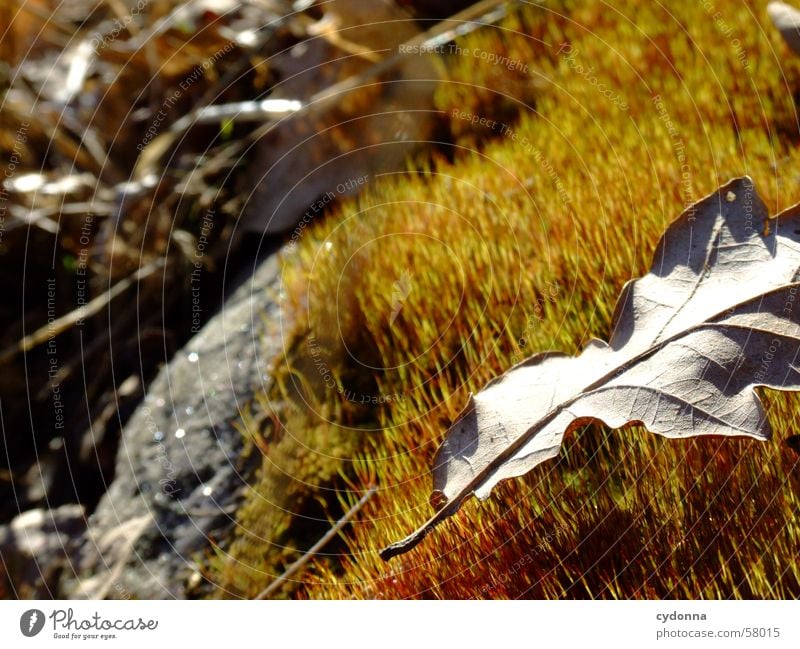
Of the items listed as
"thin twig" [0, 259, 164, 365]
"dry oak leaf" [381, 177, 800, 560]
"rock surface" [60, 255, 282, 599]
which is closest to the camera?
"dry oak leaf" [381, 177, 800, 560]

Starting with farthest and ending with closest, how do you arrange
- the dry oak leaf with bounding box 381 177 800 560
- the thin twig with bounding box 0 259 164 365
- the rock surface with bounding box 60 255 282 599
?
the thin twig with bounding box 0 259 164 365
the rock surface with bounding box 60 255 282 599
the dry oak leaf with bounding box 381 177 800 560

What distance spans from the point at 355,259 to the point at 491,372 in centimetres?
19

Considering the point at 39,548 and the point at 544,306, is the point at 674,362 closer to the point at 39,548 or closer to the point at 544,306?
the point at 544,306

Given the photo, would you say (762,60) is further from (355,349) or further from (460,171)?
(355,349)

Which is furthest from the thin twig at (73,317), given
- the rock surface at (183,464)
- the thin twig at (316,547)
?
the thin twig at (316,547)

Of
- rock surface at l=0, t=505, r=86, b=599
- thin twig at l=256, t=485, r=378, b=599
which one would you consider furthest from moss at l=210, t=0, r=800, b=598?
rock surface at l=0, t=505, r=86, b=599

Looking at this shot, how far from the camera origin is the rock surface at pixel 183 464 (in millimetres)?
698

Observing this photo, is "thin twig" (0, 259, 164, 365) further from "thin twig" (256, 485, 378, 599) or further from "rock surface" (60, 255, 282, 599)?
"thin twig" (256, 485, 378, 599)

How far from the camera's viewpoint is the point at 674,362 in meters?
0.58

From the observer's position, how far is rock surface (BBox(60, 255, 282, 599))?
70cm

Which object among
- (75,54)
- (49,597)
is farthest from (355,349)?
(75,54)

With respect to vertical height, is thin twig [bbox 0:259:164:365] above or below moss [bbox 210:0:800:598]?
above

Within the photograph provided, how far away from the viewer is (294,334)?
2.44 ft

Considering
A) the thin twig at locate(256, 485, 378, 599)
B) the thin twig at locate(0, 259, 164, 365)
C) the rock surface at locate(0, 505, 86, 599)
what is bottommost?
the thin twig at locate(256, 485, 378, 599)
